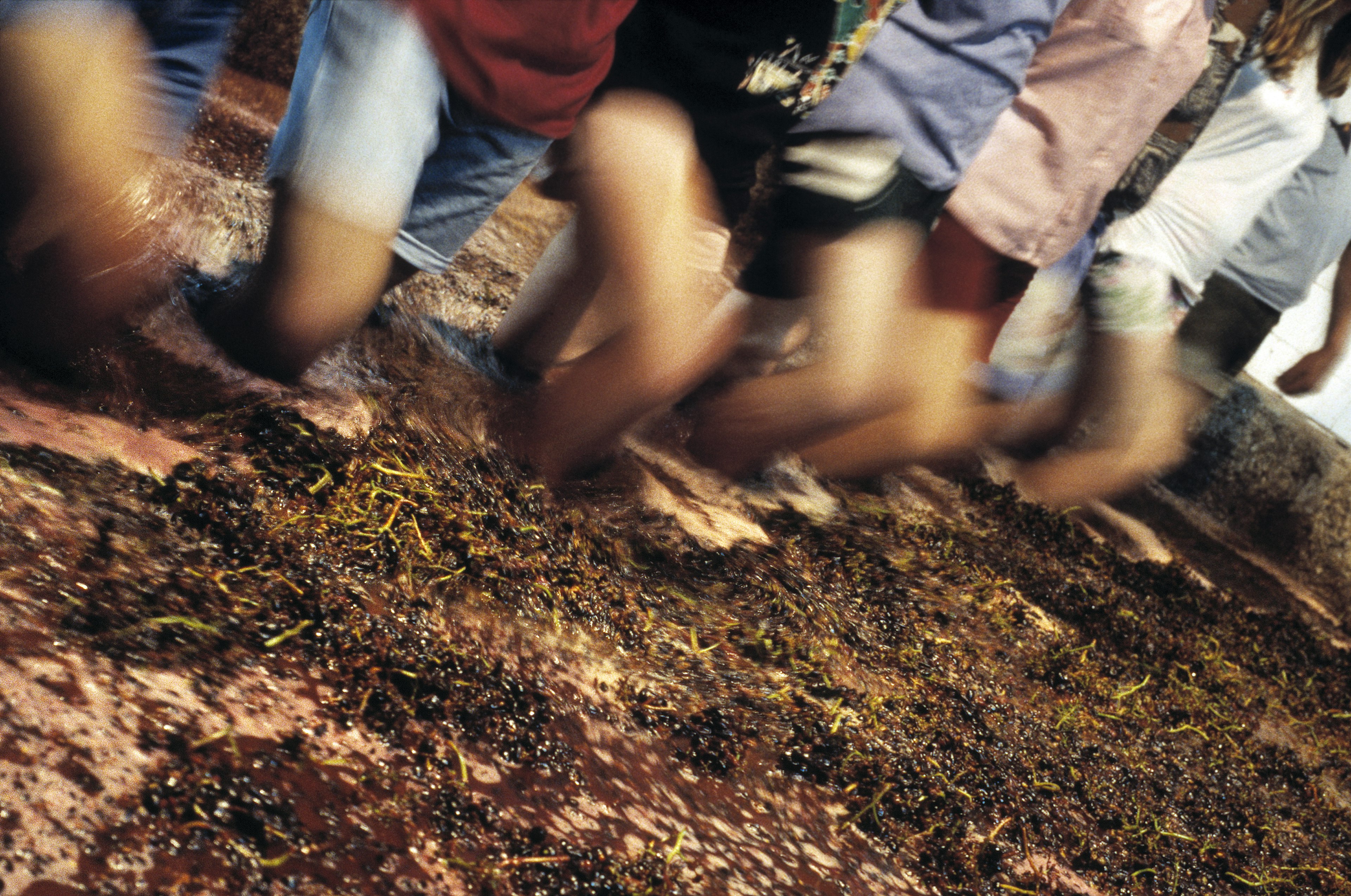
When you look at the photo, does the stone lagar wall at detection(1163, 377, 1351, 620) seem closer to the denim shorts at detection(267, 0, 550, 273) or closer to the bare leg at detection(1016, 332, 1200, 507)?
the bare leg at detection(1016, 332, 1200, 507)

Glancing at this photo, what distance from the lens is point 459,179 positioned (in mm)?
1771

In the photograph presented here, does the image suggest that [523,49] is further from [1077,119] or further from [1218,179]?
[1218,179]

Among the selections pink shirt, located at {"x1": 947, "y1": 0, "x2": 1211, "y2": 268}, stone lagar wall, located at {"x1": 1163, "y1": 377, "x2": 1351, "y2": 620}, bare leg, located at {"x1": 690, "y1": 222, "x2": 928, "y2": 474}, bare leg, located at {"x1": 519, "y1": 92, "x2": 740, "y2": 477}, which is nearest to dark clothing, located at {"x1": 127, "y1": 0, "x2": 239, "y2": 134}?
bare leg, located at {"x1": 519, "y1": 92, "x2": 740, "y2": 477}

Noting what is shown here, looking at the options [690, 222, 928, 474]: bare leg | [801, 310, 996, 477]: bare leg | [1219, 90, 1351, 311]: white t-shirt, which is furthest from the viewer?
[1219, 90, 1351, 311]: white t-shirt

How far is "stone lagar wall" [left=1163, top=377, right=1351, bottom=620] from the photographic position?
5.21 m

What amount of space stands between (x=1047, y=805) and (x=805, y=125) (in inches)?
63.1

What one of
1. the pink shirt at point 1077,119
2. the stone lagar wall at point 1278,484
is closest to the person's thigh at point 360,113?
the pink shirt at point 1077,119

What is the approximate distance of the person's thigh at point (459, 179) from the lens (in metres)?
1.65

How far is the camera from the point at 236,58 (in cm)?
354

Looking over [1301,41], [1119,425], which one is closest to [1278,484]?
[1119,425]

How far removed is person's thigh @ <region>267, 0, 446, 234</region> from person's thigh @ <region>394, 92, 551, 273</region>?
2.8 inches

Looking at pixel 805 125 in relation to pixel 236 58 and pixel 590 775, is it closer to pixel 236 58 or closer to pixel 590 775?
pixel 590 775

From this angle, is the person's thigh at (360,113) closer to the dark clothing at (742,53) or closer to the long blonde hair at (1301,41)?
the dark clothing at (742,53)

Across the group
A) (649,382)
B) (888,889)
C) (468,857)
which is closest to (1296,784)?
(888,889)
